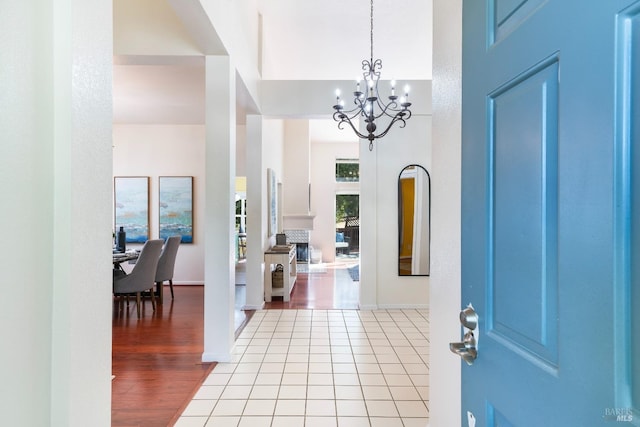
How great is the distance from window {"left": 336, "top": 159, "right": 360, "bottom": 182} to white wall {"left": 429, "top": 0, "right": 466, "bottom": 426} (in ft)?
30.1

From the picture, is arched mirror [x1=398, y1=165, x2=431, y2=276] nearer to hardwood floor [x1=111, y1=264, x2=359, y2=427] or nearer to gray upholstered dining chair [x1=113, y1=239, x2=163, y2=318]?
hardwood floor [x1=111, y1=264, x2=359, y2=427]

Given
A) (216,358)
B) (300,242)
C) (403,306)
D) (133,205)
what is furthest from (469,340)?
(300,242)

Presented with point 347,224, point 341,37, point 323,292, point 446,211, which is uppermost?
point 341,37

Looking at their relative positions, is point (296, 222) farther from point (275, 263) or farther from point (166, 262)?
point (166, 262)

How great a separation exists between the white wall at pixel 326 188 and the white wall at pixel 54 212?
30.7ft

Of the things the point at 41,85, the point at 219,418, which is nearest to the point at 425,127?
the point at 219,418

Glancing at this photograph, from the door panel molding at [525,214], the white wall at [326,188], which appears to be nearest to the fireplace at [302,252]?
the white wall at [326,188]

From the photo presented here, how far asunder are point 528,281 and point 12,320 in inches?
47.9

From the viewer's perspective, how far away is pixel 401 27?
5.16m

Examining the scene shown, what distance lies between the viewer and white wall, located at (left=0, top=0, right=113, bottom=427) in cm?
88

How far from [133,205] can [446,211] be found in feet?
21.1

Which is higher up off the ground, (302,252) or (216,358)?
(302,252)

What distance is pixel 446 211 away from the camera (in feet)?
5.29

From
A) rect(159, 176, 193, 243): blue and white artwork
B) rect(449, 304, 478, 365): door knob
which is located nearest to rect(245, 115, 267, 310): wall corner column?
rect(159, 176, 193, 243): blue and white artwork
